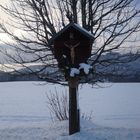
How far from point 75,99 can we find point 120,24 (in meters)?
3.72

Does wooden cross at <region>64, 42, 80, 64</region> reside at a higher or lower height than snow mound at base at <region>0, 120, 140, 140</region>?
higher

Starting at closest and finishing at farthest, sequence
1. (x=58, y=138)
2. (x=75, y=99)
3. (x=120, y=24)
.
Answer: (x=58, y=138) → (x=75, y=99) → (x=120, y=24)

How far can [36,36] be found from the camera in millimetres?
11000

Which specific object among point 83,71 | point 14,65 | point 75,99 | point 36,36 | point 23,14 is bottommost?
point 75,99

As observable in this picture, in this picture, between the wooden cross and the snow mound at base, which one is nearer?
the snow mound at base

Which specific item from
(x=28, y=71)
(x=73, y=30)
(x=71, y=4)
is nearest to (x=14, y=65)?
(x=28, y=71)

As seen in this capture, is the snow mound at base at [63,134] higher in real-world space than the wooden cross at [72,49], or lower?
lower

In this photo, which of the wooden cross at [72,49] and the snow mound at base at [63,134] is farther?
the wooden cross at [72,49]

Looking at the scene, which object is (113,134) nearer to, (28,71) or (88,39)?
(88,39)

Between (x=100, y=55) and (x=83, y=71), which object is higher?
(x=100, y=55)

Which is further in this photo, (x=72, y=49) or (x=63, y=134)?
(x=72, y=49)

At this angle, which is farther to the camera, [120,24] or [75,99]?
[120,24]

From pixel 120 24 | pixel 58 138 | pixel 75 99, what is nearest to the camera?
pixel 58 138

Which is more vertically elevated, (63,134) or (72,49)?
(72,49)
